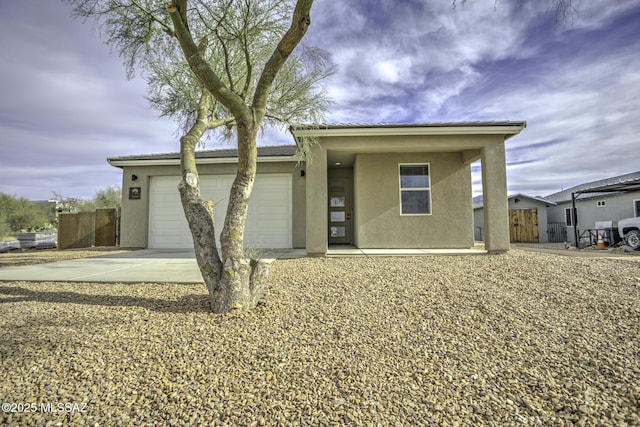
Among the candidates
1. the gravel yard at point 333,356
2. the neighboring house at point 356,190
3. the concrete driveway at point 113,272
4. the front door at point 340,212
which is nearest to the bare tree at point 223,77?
the gravel yard at point 333,356

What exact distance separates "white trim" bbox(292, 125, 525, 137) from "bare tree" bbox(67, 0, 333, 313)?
51cm

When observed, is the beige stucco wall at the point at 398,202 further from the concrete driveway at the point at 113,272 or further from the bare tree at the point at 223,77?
the concrete driveway at the point at 113,272

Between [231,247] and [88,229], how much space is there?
34.4ft

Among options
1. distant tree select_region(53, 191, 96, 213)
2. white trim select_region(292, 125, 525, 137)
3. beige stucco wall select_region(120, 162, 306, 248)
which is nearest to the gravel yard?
white trim select_region(292, 125, 525, 137)

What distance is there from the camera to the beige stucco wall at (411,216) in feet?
27.3

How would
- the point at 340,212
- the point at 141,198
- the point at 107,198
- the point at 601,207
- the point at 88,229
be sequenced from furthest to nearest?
the point at 107,198 < the point at 601,207 < the point at 88,229 < the point at 340,212 < the point at 141,198

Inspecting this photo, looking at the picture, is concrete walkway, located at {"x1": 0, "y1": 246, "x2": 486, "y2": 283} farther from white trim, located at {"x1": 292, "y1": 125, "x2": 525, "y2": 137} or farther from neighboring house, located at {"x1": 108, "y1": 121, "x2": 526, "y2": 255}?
white trim, located at {"x1": 292, "y1": 125, "x2": 525, "y2": 137}

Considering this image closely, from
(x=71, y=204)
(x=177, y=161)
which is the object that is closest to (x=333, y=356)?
(x=177, y=161)

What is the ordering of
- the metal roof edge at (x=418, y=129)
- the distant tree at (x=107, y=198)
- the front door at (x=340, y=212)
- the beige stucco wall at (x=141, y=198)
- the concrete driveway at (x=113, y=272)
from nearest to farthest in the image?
the concrete driveway at (x=113, y=272) → the metal roof edge at (x=418, y=129) → the beige stucco wall at (x=141, y=198) → the front door at (x=340, y=212) → the distant tree at (x=107, y=198)

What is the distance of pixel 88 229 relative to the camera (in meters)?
10.6

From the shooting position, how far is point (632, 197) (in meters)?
13.9

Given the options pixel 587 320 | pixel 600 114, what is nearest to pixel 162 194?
pixel 587 320

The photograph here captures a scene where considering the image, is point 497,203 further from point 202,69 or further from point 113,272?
point 113,272

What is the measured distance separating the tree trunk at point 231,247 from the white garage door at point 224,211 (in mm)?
6049
